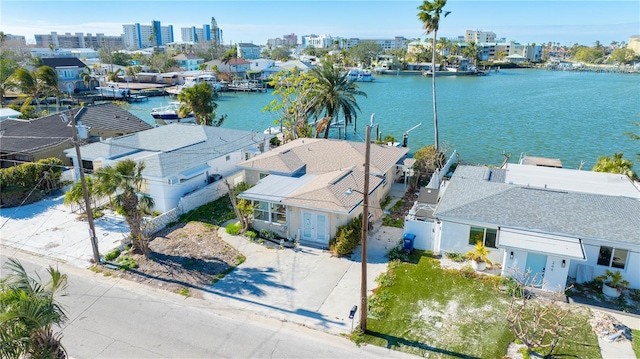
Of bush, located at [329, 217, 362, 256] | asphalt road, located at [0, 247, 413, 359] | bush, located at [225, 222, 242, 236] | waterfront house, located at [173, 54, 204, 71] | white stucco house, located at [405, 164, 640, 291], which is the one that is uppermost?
waterfront house, located at [173, 54, 204, 71]

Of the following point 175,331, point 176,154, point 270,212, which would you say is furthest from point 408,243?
point 176,154

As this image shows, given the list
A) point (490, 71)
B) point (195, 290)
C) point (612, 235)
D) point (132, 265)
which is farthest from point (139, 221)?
point (490, 71)

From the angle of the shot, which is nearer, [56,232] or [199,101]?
[56,232]

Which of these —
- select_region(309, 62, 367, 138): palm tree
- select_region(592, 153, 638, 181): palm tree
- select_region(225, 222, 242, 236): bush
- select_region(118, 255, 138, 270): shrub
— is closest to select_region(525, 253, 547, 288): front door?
select_region(225, 222, 242, 236): bush

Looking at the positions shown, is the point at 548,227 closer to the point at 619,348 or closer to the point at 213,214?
the point at 619,348

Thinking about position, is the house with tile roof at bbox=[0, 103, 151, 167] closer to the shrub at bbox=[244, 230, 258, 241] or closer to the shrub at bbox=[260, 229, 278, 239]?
the shrub at bbox=[244, 230, 258, 241]

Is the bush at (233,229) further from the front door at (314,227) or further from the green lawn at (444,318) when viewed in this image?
the green lawn at (444,318)
